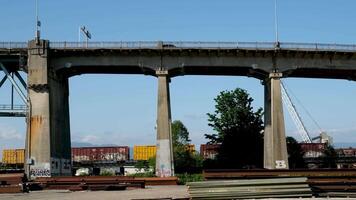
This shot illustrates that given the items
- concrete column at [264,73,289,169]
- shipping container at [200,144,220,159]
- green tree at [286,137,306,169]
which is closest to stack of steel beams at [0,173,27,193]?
concrete column at [264,73,289,169]

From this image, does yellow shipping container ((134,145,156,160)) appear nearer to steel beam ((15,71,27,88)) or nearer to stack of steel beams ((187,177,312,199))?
steel beam ((15,71,27,88))

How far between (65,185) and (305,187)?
A: 23.8m

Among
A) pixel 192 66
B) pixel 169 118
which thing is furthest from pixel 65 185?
pixel 192 66

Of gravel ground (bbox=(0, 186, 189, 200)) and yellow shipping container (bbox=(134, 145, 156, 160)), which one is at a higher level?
yellow shipping container (bbox=(134, 145, 156, 160))

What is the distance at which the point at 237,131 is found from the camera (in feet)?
237

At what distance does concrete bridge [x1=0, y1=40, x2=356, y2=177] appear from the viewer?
5478 centimetres

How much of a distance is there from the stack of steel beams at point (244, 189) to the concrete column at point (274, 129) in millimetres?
31447

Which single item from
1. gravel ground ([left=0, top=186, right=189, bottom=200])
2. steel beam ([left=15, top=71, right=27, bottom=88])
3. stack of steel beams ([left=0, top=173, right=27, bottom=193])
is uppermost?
steel beam ([left=15, top=71, right=27, bottom=88])

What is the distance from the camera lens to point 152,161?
114 metres

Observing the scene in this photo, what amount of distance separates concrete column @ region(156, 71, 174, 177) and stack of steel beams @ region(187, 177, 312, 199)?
31.0m

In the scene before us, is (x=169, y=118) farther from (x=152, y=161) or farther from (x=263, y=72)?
(x=152, y=161)

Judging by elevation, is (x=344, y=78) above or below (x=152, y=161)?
above

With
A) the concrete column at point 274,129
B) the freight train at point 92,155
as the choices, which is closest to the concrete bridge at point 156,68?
the concrete column at point 274,129

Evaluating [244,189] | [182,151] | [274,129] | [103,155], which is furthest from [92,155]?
[244,189]
